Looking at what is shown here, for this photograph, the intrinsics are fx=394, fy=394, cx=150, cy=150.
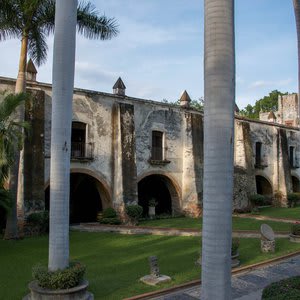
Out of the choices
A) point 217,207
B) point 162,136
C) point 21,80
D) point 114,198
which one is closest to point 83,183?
point 114,198

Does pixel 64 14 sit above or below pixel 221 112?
above

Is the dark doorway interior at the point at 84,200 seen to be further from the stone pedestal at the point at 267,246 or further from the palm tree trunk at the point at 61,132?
the palm tree trunk at the point at 61,132

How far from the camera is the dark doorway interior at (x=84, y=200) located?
21.2m

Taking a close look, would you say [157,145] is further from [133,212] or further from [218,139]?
[218,139]

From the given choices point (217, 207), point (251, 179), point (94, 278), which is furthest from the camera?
point (251, 179)

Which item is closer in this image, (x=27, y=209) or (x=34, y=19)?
(x=34, y=19)

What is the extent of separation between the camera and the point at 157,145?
21.8m

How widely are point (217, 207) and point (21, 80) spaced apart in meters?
12.8

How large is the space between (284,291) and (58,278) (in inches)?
145

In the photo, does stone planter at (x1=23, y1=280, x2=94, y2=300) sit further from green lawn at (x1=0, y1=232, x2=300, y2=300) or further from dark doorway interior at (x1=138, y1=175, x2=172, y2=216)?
dark doorway interior at (x1=138, y1=175, x2=172, y2=216)

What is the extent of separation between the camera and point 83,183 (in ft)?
70.6

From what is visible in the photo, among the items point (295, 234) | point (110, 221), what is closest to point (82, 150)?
point (110, 221)

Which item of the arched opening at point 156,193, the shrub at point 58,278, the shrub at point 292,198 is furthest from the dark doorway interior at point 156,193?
the shrub at point 58,278

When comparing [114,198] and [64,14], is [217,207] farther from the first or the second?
[114,198]
